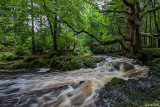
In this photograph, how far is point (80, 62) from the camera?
22.7ft

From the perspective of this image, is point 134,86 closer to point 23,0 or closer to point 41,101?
point 41,101

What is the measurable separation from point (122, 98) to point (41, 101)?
92.6 inches

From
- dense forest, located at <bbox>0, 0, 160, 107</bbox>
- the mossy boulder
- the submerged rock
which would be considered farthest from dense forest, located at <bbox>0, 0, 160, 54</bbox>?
the submerged rock

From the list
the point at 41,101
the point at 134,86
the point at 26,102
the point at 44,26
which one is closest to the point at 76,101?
the point at 41,101

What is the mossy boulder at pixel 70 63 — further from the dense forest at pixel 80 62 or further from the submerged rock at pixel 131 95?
the submerged rock at pixel 131 95

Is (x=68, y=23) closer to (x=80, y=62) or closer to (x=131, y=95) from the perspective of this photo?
(x=80, y=62)

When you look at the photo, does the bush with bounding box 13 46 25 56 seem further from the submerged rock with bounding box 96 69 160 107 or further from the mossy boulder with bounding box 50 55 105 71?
the submerged rock with bounding box 96 69 160 107

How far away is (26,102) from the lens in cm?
252

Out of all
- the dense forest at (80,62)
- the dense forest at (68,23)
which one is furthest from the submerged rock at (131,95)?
the dense forest at (68,23)

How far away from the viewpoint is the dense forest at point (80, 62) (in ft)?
7.97

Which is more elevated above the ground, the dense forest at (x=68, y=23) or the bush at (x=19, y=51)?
the dense forest at (x=68, y=23)

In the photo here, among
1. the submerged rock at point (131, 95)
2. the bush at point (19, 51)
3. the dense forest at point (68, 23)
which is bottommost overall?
the submerged rock at point (131, 95)

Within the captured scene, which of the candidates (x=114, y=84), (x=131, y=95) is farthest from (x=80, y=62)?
(x=131, y=95)

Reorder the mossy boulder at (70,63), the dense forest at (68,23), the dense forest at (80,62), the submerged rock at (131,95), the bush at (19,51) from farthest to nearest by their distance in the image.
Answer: the bush at (19,51)
the mossy boulder at (70,63)
the dense forest at (68,23)
the dense forest at (80,62)
the submerged rock at (131,95)
